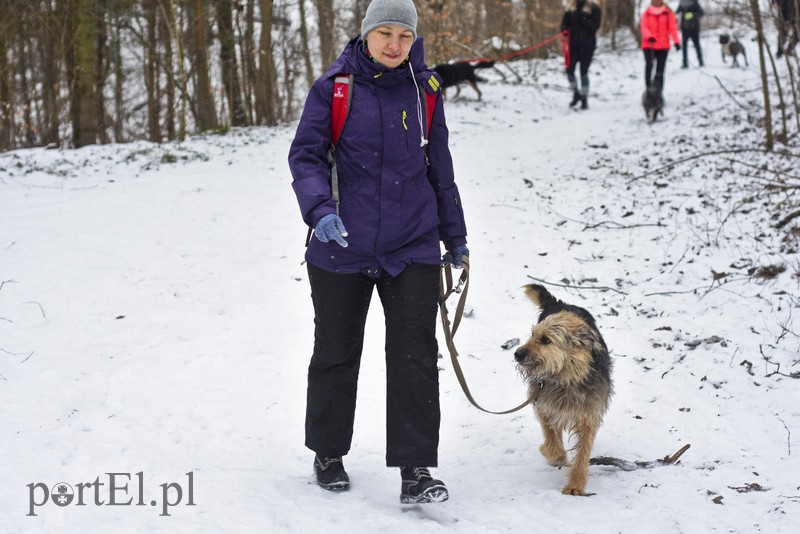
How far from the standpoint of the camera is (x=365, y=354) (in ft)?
16.0

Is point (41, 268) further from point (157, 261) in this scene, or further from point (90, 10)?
point (90, 10)

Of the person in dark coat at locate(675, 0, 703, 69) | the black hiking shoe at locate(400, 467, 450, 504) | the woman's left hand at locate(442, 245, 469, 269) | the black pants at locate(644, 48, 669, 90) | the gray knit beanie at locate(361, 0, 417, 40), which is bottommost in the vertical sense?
the black hiking shoe at locate(400, 467, 450, 504)

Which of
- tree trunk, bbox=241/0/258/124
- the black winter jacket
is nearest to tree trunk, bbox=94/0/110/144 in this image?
tree trunk, bbox=241/0/258/124

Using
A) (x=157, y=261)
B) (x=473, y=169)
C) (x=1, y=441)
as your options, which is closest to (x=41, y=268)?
(x=157, y=261)

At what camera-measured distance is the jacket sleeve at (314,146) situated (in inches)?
106

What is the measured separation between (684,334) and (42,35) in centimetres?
1641

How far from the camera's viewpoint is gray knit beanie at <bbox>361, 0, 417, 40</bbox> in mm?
2682

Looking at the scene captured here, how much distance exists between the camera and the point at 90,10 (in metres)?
12.6

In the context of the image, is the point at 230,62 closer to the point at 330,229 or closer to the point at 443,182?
the point at 443,182

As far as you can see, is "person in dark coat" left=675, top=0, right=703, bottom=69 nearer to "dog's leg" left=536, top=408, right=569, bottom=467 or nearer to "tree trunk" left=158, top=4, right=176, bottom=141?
"tree trunk" left=158, top=4, right=176, bottom=141

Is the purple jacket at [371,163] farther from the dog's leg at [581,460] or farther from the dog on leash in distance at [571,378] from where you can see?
the dog's leg at [581,460]

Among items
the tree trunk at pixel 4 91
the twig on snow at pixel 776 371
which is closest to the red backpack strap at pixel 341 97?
the twig on snow at pixel 776 371

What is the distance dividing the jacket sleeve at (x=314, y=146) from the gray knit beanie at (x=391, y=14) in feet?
0.98

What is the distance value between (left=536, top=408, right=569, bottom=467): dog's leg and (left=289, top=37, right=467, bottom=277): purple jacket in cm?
119
